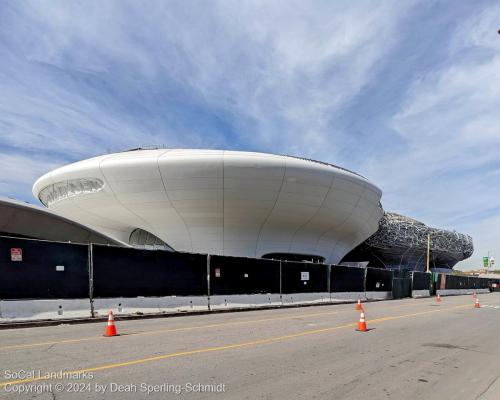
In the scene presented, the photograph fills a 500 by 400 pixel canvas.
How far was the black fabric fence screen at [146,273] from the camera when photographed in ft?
48.1

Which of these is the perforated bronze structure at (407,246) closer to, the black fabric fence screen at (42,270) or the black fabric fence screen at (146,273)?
the black fabric fence screen at (146,273)

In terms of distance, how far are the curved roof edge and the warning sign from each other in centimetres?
1641

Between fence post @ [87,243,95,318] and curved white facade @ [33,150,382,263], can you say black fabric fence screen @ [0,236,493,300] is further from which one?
curved white facade @ [33,150,382,263]

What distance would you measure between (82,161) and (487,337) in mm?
42660

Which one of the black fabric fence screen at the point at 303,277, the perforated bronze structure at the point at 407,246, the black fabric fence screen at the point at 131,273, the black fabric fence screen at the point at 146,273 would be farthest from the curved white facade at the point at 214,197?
the perforated bronze structure at the point at 407,246

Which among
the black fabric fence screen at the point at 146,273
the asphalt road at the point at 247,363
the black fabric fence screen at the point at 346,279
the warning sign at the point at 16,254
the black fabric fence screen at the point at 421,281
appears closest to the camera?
the asphalt road at the point at 247,363

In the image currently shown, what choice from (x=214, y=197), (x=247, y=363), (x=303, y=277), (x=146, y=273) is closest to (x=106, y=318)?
(x=146, y=273)

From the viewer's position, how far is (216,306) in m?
18.7

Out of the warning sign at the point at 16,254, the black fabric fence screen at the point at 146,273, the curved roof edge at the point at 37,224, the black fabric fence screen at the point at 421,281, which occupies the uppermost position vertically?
the curved roof edge at the point at 37,224

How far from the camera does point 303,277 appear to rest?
2452 cm

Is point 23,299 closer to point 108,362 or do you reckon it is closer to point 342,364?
point 108,362

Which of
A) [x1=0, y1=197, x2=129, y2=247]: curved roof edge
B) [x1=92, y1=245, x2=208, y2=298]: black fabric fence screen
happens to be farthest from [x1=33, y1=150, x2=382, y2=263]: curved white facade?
[x1=92, y1=245, x2=208, y2=298]: black fabric fence screen

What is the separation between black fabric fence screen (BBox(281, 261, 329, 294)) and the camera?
76.4 ft

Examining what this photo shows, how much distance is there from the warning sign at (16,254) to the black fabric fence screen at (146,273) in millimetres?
2282
